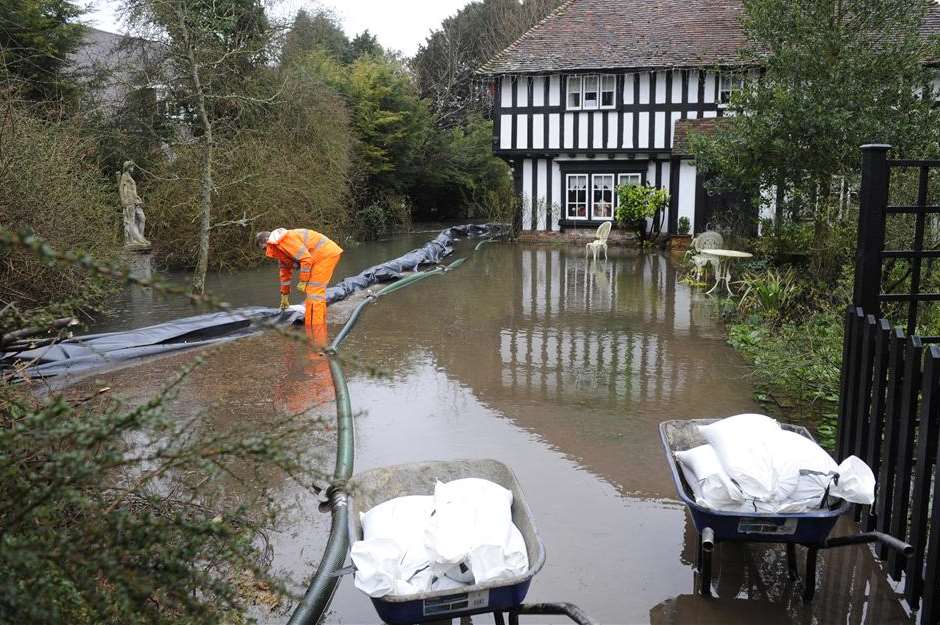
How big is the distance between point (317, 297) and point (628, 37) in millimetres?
15583

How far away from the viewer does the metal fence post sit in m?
4.85

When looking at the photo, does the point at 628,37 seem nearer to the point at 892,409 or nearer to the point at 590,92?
the point at 590,92

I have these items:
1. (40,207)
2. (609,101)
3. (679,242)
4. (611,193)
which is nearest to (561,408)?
(40,207)

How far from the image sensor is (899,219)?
9266 mm

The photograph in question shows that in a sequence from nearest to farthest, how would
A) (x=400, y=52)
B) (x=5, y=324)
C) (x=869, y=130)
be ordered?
(x=5, y=324) → (x=869, y=130) → (x=400, y=52)

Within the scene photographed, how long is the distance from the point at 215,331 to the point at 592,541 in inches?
268

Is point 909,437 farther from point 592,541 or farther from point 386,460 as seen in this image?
point 386,460

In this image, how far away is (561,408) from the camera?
24.2 ft

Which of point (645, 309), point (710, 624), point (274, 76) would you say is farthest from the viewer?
point (274, 76)

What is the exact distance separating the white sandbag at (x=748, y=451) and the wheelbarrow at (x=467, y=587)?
3.51 feet

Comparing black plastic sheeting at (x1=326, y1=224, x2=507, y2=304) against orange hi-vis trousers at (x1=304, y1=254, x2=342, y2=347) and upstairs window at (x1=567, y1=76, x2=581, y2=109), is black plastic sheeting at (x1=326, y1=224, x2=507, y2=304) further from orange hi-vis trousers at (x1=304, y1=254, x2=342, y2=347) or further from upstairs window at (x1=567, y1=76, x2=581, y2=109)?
upstairs window at (x1=567, y1=76, x2=581, y2=109)

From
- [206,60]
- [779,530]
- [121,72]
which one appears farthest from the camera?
[121,72]

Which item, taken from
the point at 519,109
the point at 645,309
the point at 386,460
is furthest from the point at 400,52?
the point at 386,460

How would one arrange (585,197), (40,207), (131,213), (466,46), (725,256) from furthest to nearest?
(466,46)
(585,197)
(131,213)
(725,256)
(40,207)
